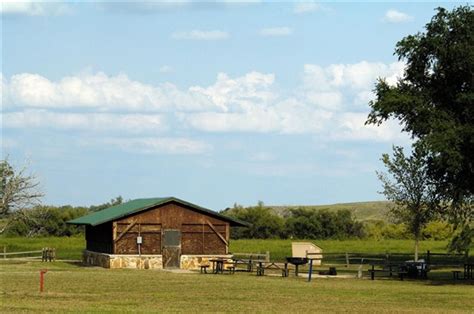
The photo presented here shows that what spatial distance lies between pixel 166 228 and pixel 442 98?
17916 millimetres

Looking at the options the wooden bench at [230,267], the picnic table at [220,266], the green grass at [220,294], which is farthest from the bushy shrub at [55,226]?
the green grass at [220,294]

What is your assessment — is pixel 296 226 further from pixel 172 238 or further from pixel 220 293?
pixel 220 293

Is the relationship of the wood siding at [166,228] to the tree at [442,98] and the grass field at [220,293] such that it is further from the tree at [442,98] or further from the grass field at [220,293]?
the tree at [442,98]

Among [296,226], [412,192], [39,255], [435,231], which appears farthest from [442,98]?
[296,226]

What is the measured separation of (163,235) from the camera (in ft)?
201

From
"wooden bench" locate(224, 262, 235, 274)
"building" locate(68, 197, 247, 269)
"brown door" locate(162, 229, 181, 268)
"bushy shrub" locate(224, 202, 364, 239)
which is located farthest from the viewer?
"bushy shrub" locate(224, 202, 364, 239)

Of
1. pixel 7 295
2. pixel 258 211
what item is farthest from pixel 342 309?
pixel 258 211

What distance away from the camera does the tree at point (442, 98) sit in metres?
52.9

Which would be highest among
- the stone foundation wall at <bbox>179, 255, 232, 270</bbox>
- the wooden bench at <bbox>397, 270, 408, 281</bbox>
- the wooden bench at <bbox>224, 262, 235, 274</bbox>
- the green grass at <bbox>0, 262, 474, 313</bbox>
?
the stone foundation wall at <bbox>179, 255, 232, 270</bbox>

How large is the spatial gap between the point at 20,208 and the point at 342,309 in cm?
4421

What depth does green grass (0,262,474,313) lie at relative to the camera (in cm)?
3086

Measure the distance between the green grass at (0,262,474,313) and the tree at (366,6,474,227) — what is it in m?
8.84

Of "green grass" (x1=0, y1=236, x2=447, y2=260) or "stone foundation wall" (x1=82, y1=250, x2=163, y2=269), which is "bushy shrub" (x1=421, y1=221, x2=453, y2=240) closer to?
"green grass" (x1=0, y1=236, x2=447, y2=260)

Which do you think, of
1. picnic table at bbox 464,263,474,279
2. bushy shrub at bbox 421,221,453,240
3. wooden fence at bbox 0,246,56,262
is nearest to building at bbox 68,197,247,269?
wooden fence at bbox 0,246,56,262
